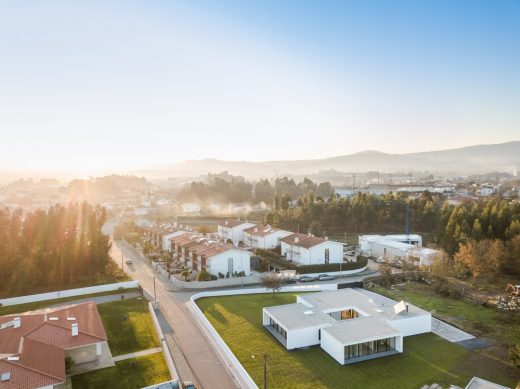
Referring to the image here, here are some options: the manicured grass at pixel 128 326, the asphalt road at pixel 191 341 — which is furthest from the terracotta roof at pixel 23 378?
the asphalt road at pixel 191 341

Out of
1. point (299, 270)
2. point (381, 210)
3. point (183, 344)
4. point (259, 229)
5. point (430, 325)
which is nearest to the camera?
point (183, 344)

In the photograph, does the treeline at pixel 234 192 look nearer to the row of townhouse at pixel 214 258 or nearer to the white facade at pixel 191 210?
the white facade at pixel 191 210

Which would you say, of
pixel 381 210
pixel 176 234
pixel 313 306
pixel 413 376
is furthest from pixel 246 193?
pixel 413 376

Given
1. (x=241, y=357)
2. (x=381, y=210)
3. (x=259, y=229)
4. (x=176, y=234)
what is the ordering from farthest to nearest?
(x=381, y=210) < (x=259, y=229) < (x=176, y=234) < (x=241, y=357)

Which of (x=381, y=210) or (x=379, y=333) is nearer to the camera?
(x=379, y=333)

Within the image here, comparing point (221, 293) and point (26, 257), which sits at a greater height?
point (26, 257)

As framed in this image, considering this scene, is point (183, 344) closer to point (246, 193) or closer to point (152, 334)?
point (152, 334)

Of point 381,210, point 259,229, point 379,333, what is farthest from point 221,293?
point 381,210

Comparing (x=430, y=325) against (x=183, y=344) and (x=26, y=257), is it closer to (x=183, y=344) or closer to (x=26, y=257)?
(x=183, y=344)
